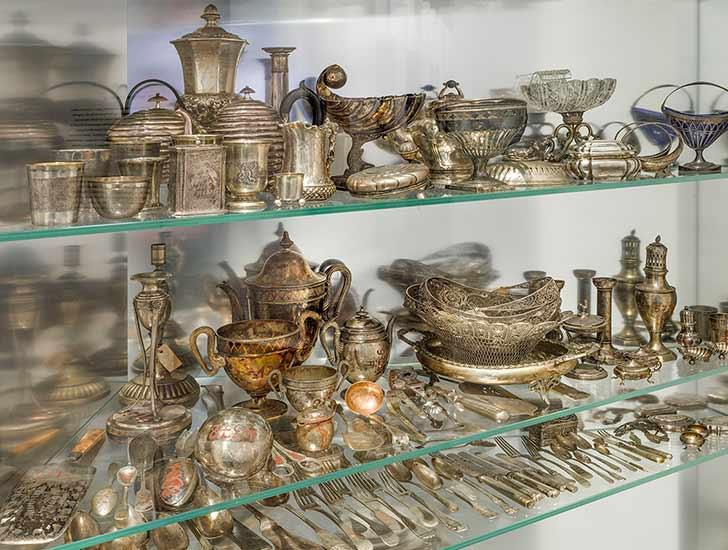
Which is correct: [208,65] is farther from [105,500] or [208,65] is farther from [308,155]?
[105,500]

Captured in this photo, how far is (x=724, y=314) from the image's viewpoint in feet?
6.47

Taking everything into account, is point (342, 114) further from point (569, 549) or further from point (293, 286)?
point (569, 549)

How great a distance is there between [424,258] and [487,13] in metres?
0.56

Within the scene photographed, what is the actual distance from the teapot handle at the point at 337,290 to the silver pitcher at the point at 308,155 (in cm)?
19

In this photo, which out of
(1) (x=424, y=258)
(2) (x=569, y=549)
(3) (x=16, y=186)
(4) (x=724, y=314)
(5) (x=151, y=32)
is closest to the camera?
(3) (x=16, y=186)

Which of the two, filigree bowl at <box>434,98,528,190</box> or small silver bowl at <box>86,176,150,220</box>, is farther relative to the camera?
filigree bowl at <box>434,98,528,190</box>

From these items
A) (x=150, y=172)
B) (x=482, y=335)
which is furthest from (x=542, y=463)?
(x=150, y=172)

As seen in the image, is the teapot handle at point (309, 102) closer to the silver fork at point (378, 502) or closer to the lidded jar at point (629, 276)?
the silver fork at point (378, 502)

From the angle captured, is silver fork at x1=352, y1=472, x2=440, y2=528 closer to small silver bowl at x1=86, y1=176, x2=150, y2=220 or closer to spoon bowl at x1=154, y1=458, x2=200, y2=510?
spoon bowl at x1=154, y1=458, x2=200, y2=510

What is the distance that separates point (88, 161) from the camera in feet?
4.08

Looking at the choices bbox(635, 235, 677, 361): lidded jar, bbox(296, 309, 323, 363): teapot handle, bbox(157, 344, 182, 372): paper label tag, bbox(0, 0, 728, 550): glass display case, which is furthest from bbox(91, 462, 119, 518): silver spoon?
bbox(635, 235, 677, 361): lidded jar

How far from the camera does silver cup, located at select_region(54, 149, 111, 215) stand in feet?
4.07

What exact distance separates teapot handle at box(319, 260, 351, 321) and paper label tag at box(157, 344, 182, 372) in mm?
288

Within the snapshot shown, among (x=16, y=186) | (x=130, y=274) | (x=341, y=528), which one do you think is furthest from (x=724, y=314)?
(x=16, y=186)
